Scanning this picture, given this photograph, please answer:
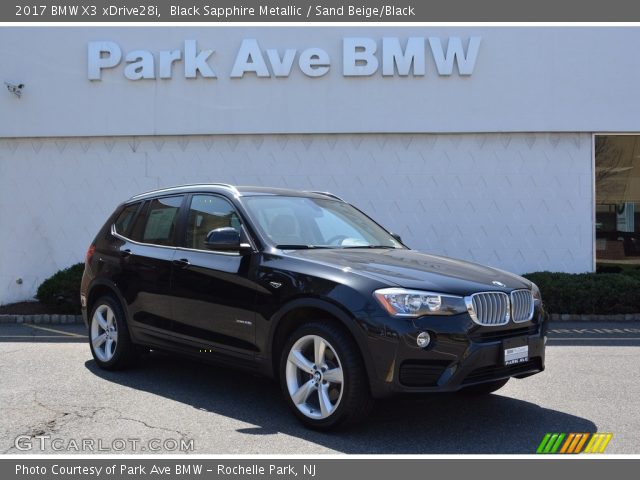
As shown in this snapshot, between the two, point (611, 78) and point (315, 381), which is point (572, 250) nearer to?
point (611, 78)

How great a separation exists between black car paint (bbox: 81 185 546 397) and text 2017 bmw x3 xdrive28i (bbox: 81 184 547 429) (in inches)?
0.4

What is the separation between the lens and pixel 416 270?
4832 millimetres

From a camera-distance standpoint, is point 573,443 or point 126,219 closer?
point 573,443

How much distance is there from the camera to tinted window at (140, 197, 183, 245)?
6.16 m

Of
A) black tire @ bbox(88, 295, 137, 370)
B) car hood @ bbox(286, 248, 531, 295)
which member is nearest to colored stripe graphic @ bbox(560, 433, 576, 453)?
car hood @ bbox(286, 248, 531, 295)

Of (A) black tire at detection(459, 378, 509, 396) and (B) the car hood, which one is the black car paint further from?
(A) black tire at detection(459, 378, 509, 396)

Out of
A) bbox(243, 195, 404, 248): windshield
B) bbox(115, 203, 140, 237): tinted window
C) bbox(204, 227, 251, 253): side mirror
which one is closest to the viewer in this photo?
bbox(204, 227, 251, 253): side mirror

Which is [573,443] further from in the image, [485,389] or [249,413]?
[249,413]

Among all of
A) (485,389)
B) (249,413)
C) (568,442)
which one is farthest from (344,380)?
(485,389)

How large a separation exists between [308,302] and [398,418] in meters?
1.23

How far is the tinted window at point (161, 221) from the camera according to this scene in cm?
616

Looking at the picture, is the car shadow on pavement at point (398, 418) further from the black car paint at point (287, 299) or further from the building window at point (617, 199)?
the building window at point (617, 199)

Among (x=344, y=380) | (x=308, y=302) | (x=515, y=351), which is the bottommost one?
(x=344, y=380)

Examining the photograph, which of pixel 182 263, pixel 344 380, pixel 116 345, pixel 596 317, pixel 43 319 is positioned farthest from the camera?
pixel 43 319
